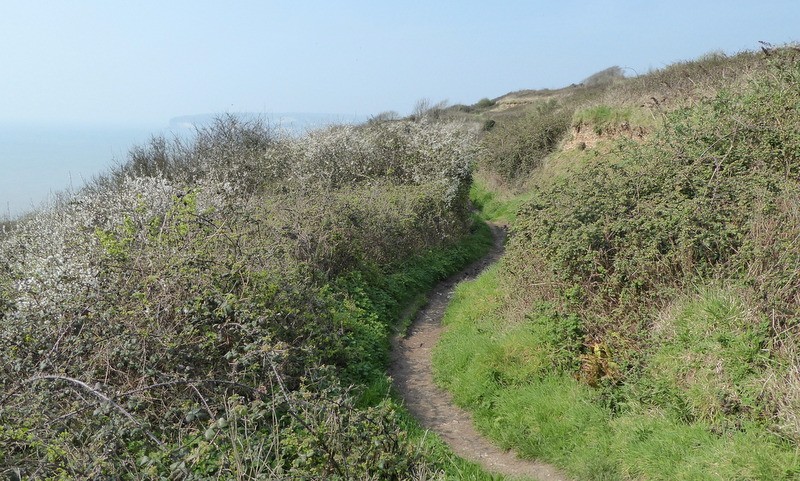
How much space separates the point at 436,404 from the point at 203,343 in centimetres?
380

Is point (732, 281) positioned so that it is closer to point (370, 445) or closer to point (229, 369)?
point (370, 445)

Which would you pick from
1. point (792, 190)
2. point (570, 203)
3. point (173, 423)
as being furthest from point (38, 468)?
point (792, 190)

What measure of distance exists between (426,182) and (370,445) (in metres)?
14.7

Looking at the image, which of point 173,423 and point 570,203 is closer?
point 173,423

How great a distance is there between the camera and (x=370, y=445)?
5168mm

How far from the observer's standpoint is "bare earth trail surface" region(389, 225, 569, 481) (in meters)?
6.59

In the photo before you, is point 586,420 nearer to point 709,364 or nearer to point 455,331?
point 709,364

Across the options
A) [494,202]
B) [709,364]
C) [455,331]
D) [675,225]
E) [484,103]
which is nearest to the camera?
[709,364]

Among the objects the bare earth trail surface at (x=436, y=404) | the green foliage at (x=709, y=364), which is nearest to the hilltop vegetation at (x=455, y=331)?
the green foliage at (x=709, y=364)

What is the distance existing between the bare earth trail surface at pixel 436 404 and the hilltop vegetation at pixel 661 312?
8.1 inches

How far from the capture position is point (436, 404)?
27.9 feet

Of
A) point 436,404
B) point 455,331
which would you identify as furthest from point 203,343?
point 455,331

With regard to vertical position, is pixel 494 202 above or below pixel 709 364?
below

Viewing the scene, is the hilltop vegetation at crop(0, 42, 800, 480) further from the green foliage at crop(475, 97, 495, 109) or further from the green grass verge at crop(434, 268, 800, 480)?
the green foliage at crop(475, 97, 495, 109)
